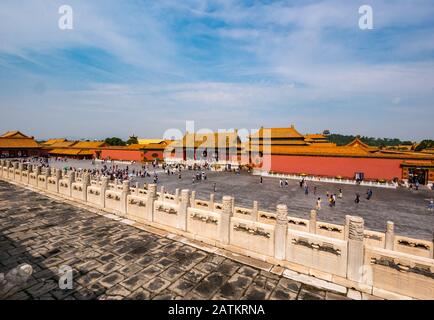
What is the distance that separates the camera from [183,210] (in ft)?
26.5

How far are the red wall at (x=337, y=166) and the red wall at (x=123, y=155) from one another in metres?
28.1

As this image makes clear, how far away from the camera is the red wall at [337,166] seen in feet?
85.1

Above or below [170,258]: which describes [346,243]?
above

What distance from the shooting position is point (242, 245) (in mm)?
6832

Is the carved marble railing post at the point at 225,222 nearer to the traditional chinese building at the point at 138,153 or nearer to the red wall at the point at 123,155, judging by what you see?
the traditional chinese building at the point at 138,153

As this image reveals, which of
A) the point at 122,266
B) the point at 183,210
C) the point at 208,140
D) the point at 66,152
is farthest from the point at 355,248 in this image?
the point at 66,152

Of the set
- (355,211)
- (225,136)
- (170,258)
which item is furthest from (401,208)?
(225,136)

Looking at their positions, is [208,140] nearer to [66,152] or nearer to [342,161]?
[342,161]

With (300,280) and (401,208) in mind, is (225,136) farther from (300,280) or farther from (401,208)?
(300,280)

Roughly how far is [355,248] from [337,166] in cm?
2612

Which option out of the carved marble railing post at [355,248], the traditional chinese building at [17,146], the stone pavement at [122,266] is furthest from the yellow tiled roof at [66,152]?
the carved marble railing post at [355,248]
